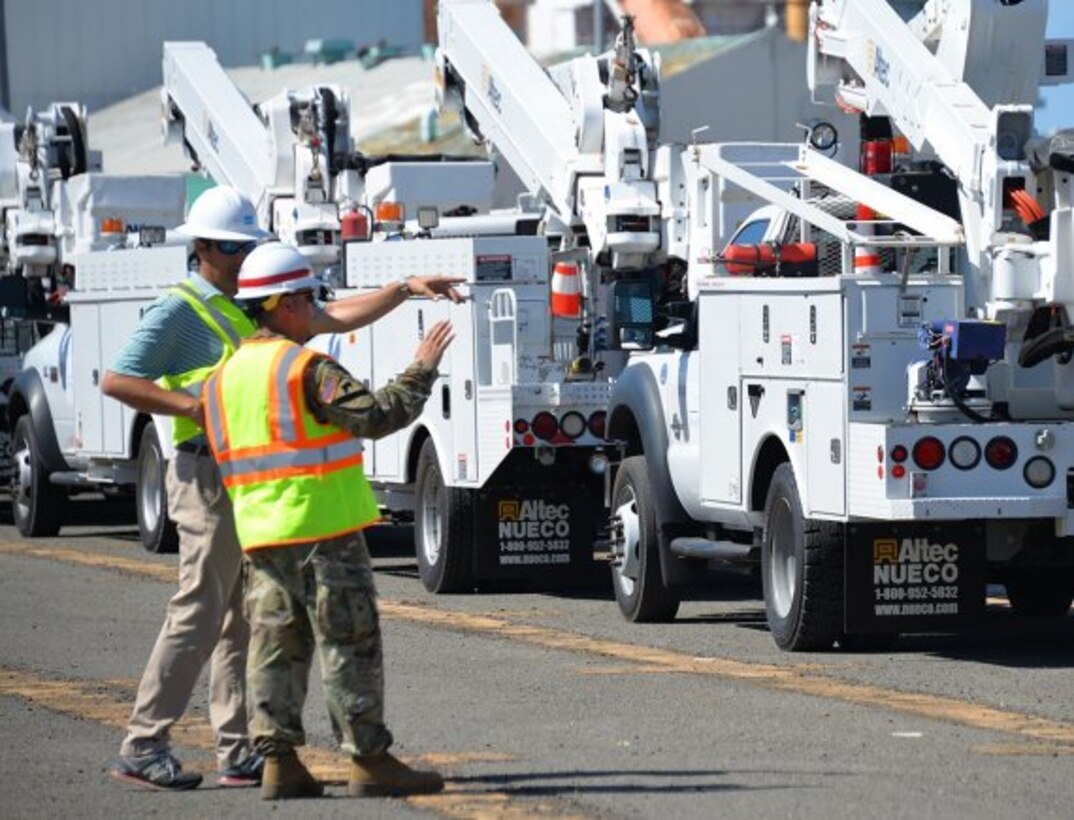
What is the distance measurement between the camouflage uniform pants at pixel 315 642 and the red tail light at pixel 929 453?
4.41 metres

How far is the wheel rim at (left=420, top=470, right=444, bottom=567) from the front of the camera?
20.2m

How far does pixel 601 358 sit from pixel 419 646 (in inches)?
151

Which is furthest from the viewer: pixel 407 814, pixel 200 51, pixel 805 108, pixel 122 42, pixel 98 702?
pixel 122 42

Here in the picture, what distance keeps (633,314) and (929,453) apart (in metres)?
4.95

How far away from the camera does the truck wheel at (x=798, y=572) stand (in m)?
15.3

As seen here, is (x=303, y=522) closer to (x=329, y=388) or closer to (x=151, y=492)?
(x=329, y=388)

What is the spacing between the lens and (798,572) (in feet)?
50.7

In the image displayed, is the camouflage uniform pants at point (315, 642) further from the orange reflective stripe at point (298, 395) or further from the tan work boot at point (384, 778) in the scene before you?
the orange reflective stripe at point (298, 395)

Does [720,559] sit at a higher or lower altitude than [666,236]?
lower

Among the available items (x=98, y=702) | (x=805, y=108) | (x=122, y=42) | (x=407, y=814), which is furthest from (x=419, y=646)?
(x=122, y=42)

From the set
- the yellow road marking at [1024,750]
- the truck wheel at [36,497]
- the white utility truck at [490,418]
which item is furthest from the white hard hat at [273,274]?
the truck wheel at [36,497]

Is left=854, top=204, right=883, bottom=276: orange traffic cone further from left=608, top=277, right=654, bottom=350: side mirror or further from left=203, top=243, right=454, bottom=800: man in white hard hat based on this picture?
left=203, top=243, right=454, bottom=800: man in white hard hat

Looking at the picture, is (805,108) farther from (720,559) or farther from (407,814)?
(407,814)

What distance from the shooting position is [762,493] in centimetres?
1639
